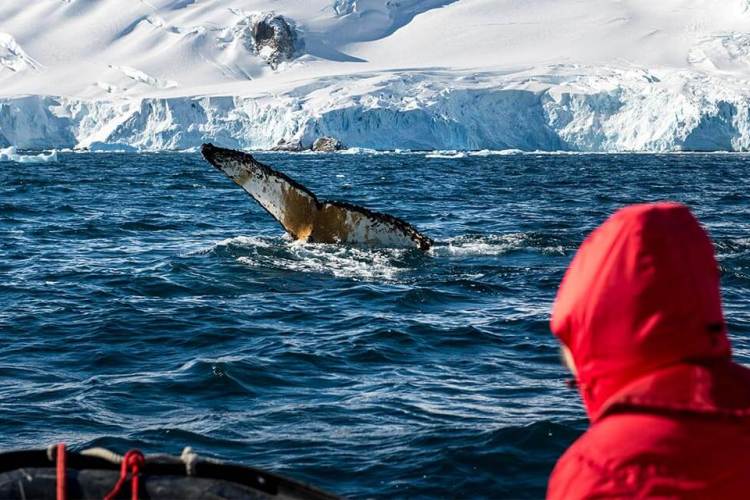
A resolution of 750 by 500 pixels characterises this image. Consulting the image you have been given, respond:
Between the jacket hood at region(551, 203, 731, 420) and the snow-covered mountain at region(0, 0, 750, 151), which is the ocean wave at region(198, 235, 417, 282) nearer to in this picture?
the jacket hood at region(551, 203, 731, 420)

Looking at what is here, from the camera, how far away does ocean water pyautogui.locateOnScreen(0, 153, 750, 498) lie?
21.7ft

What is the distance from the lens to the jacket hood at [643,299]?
7.15ft

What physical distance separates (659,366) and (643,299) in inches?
6.7

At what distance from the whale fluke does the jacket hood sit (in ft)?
39.9

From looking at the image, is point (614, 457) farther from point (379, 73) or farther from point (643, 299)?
point (379, 73)

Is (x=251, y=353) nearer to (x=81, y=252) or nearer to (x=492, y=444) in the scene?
(x=492, y=444)

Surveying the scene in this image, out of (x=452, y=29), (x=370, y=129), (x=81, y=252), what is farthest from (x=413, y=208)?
(x=452, y=29)

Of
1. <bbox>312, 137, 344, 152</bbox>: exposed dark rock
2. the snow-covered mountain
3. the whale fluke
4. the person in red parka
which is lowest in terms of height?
<bbox>312, 137, 344, 152</bbox>: exposed dark rock

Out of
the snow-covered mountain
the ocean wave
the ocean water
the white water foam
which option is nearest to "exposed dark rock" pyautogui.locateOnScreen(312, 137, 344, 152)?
the snow-covered mountain

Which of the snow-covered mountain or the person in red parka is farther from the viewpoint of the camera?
the snow-covered mountain

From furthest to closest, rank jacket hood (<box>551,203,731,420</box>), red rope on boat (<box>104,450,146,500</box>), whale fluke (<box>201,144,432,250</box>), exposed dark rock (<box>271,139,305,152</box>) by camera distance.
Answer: exposed dark rock (<box>271,139,305,152</box>), whale fluke (<box>201,144,432,250</box>), red rope on boat (<box>104,450,146,500</box>), jacket hood (<box>551,203,731,420</box>)

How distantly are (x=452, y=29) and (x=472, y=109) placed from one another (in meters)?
69.8

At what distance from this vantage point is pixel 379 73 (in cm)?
11994

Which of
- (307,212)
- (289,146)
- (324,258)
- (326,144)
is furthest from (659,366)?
(289,146)
